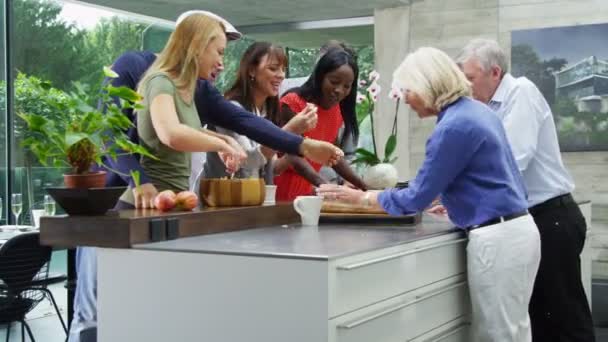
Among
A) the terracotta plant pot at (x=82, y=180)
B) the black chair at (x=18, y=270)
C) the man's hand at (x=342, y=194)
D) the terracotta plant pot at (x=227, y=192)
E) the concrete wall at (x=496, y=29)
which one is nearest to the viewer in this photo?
the terracotta plant pot at (x=82, y=180)

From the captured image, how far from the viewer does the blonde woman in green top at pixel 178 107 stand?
2.45 metres

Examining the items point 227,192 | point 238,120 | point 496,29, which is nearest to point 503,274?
point 227,192

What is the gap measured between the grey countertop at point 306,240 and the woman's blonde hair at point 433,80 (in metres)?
0.42

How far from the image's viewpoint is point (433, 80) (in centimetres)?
262

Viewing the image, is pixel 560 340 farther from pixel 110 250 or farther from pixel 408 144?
pixel 408 144

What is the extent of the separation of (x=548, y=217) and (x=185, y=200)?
1.46 m

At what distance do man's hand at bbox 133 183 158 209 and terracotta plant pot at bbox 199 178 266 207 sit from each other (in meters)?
0.20

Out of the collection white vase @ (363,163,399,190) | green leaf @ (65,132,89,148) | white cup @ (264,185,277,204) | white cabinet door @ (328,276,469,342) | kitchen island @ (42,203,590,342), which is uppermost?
green leaf @ (65,132,89,148)

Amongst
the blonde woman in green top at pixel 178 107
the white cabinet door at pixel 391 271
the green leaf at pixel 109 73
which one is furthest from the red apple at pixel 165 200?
the white cabinet door at pixel 391 271

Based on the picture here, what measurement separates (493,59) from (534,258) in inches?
37.4

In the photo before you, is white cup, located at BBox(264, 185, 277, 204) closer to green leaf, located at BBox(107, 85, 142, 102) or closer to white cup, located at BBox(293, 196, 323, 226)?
white cup, located at BBox(293, 196, 323, 226)

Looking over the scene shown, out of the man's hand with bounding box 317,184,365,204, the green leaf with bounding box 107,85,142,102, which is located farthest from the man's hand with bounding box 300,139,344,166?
the green leaf with bounding box 107,85,142,102

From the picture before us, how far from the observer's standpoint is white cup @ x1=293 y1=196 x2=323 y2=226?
2.82 meters

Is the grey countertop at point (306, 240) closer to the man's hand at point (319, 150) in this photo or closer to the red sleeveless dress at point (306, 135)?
the man's hand at point (319, 150)
